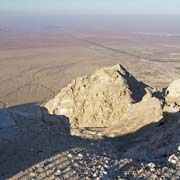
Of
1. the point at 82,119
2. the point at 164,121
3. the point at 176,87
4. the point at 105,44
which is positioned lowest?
the point at 105,44

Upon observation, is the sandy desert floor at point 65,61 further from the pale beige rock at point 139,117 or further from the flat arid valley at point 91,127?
the pale beige rock at point 139,117

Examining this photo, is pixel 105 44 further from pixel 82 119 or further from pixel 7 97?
pixel 82 119

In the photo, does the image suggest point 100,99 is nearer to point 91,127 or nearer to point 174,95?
point 91,127

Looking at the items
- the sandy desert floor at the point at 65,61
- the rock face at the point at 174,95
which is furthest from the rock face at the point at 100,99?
the sandy desert floor at the point at 65,61

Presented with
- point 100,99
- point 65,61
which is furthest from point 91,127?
point 65,61

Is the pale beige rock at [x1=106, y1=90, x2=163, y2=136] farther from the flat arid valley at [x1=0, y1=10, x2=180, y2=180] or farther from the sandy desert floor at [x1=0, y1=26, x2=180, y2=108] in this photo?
the sandy desert floor at [x1=0, y1=26, x2=180, y2=108]

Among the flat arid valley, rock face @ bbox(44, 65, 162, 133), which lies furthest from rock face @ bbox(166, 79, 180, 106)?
rock face @ bbox(44, 65, 162, 133)

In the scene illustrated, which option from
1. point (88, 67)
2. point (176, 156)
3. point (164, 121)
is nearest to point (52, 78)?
point (88, 67)

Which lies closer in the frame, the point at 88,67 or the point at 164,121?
the point at 164,121

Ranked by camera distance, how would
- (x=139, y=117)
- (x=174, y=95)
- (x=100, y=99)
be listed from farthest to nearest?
(x=100, y=99), (x=139, y=117), (x=174, y=95)
